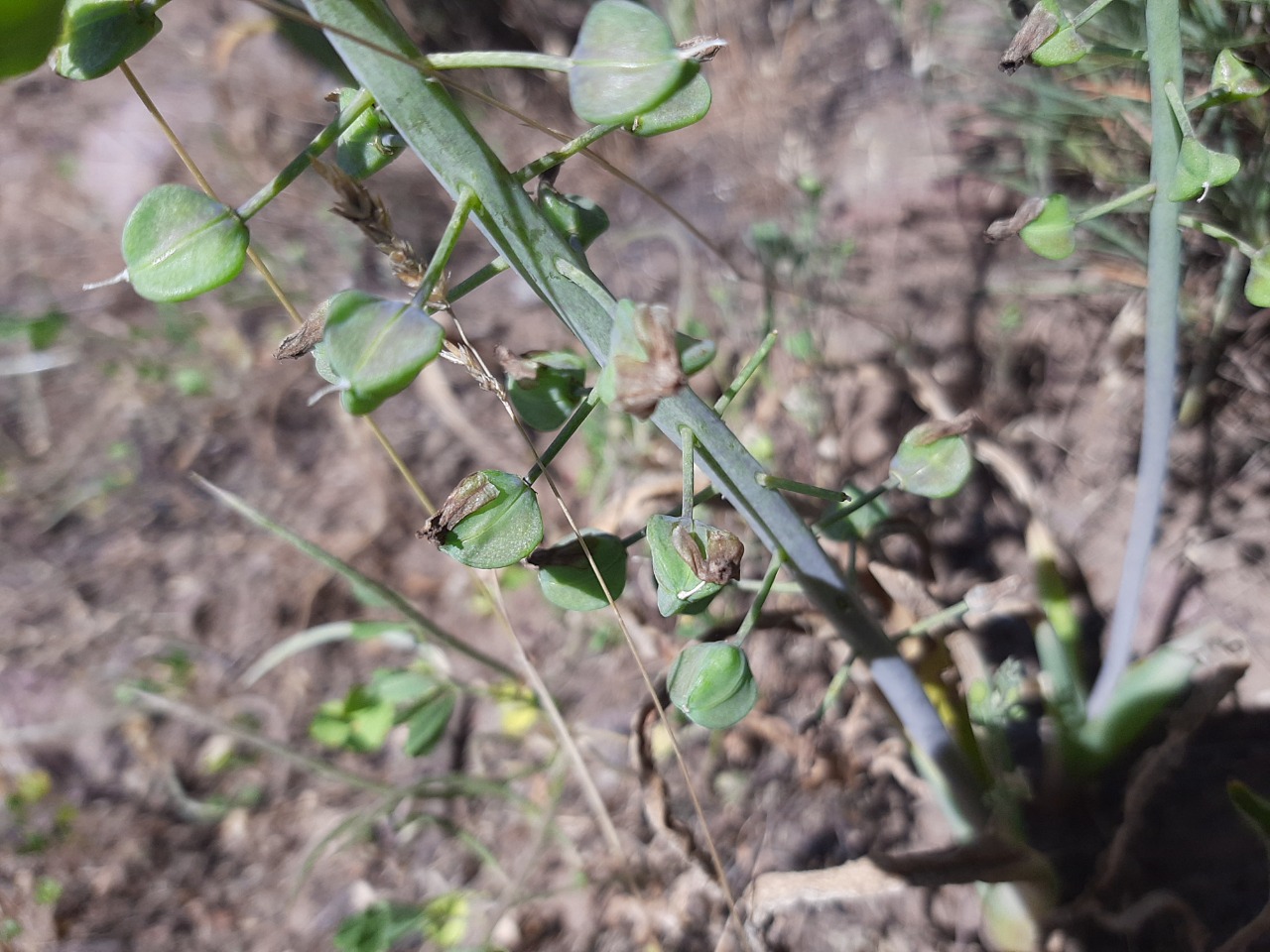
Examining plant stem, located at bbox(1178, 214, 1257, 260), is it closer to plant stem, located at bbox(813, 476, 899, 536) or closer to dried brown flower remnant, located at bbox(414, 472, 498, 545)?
plant stem, located at bbox(813, 476, 899, 536)

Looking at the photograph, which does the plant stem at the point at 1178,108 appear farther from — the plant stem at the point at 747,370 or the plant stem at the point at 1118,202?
the plant stem at the point at 747,370

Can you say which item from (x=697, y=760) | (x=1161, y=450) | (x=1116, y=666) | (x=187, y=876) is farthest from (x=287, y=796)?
(x=1161, y=450)

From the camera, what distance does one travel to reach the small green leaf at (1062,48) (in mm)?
650

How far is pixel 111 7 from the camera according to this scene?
1.69 ft

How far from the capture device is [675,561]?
61 centimetres

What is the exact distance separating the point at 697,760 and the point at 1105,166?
4.29 ft

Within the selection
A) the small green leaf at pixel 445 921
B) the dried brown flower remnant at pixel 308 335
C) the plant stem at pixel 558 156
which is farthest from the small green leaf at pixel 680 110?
the small green leaf at pixel 445 921

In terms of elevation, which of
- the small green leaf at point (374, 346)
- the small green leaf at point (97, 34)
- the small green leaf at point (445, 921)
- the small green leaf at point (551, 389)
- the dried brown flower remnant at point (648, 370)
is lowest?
the small green leaf at point (445, 921)

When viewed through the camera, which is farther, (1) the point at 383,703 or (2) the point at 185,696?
(2) the point at 185,696

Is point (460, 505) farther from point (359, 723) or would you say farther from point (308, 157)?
point (359, 723)

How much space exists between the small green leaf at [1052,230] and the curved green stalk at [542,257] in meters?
0.31

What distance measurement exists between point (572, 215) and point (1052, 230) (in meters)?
0.41

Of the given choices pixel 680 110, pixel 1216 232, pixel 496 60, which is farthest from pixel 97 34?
pixel 1216 232

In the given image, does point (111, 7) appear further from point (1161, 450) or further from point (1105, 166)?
point (1105, 166)
